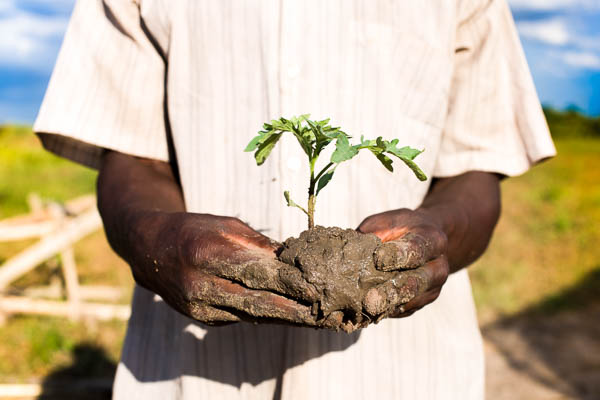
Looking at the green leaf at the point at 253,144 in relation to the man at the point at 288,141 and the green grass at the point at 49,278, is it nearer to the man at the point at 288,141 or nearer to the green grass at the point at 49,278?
the man at the point at 288,141

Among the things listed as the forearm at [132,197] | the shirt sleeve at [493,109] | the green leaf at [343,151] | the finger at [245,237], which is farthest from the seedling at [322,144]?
the shirt sleeve at [493,109]

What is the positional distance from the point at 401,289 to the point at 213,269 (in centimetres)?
43

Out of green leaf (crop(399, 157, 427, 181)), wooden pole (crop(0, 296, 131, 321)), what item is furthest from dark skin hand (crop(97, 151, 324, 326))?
A: wooden pole (crop(0, 296, 131, 321))

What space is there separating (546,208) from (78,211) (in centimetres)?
903

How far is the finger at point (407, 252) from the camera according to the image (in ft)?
4.49

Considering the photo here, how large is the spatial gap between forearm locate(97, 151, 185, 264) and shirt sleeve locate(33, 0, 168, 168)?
0.21ft

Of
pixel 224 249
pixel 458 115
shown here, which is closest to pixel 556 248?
pixel 458 115

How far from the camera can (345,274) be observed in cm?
138

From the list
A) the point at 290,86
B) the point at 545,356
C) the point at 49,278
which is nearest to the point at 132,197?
the point at 290,86

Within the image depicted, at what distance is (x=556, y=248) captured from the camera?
33.7 feet

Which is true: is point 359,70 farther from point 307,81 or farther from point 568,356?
point 568,356

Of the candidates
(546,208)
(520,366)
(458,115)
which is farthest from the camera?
(546,208)

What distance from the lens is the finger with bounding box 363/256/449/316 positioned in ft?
4.42

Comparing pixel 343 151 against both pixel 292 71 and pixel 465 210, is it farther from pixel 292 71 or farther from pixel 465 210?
pixel 465 210
